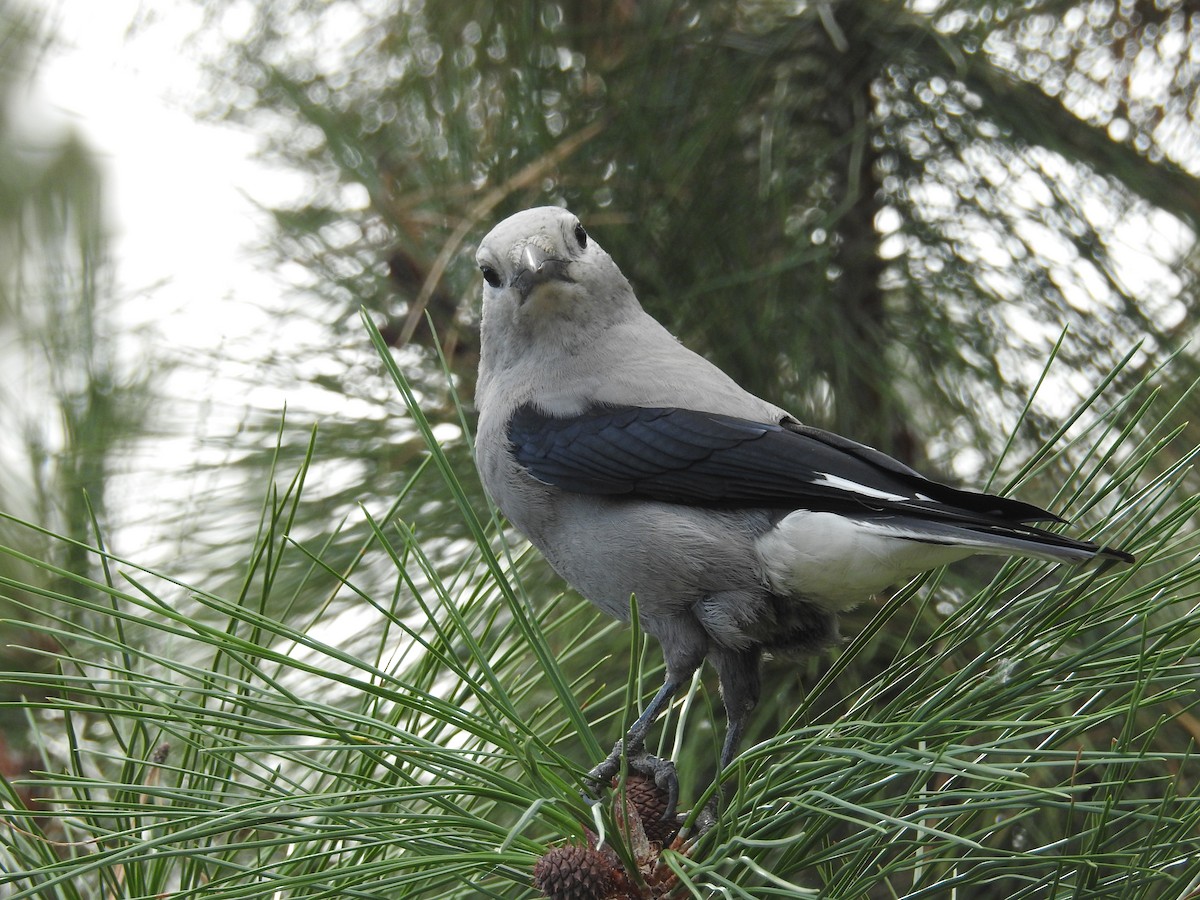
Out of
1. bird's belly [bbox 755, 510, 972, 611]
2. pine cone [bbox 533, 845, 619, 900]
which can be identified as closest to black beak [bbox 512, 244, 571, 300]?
bird's belly [bbox 755, 510, 972, 611]

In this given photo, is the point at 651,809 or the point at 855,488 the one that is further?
the point at 855,488

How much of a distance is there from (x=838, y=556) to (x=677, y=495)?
0.81ft

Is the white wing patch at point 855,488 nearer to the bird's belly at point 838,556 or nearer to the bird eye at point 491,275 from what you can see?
the bird's belly at point 838,556

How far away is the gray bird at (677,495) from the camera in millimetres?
1452

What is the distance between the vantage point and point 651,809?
1275 millimetres

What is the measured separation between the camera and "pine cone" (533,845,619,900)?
3.61 ft

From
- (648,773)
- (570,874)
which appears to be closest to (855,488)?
(648,773)

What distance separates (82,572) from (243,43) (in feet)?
4.30

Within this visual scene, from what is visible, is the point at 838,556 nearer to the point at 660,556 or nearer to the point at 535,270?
the point at 660,556

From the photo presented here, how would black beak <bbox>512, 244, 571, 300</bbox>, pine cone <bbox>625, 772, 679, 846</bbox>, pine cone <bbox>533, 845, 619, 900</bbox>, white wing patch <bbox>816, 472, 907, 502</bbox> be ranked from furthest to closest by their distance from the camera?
black beak <bbox>512, 244, 571, 300</bbox>, white wing patch <bbox>816, 472, 907, 502</bbox>, pine cone <bbox>625, 772, 679, 846</bbox>, pine cone <bbox>533, 845, 619, 900</bbox>

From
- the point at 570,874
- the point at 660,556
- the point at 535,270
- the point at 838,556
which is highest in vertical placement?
the point at 535,270

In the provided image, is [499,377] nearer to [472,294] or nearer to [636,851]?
[472,294]

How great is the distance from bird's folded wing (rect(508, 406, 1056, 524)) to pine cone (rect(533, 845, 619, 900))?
1.81 ft

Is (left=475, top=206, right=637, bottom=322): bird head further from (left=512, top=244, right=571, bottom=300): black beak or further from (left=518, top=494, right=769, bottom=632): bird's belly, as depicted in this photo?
(left=518, top=494, right=769, bottom=632): bird's belly
